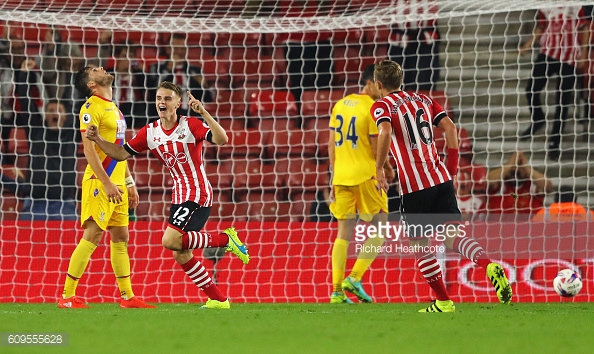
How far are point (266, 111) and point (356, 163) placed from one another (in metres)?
3.15

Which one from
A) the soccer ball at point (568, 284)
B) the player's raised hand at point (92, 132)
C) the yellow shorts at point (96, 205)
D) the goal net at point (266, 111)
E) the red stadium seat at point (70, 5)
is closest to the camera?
the player's raised hand at point (92, 132)

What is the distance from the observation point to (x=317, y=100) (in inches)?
398

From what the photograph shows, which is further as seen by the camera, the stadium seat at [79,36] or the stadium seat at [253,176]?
the stadium seat at [79,36]

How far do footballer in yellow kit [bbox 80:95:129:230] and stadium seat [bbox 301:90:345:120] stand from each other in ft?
12.4

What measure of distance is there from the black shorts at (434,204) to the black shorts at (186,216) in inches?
53.1

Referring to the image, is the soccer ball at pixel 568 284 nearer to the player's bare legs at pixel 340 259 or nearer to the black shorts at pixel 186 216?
the player's bare legs at pixel 340 259

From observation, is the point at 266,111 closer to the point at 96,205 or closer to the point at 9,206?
the point at 9,206

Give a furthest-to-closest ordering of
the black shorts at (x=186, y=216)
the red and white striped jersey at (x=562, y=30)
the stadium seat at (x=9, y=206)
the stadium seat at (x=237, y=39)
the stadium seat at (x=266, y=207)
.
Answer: the stadium seat at (x=237, y=39)
the red and white striped jersey at (x=562, y=30)
the stadium seat at (x=266, y=207)
the stadium seat at (x=9, y=206)
the black shorts at (x=186, y=216)

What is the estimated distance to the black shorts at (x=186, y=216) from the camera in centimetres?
612

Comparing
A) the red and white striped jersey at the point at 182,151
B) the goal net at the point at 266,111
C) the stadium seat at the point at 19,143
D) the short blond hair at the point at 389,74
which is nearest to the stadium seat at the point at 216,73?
the goal net at the point at 266,111

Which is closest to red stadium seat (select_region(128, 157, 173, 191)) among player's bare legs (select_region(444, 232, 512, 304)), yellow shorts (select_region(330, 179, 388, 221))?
yellow shorts (select_region(330, 179, 388, 221))

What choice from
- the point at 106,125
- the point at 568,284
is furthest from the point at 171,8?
the point at 568,284

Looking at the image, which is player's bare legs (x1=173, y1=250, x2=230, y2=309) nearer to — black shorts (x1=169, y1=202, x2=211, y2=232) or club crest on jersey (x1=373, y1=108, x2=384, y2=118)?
black shorts (x1=169, y1=202, x2=211, y2=232)

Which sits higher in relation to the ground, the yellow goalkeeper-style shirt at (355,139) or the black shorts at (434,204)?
the yellow goalkeeper-style shirt at (355,139)
